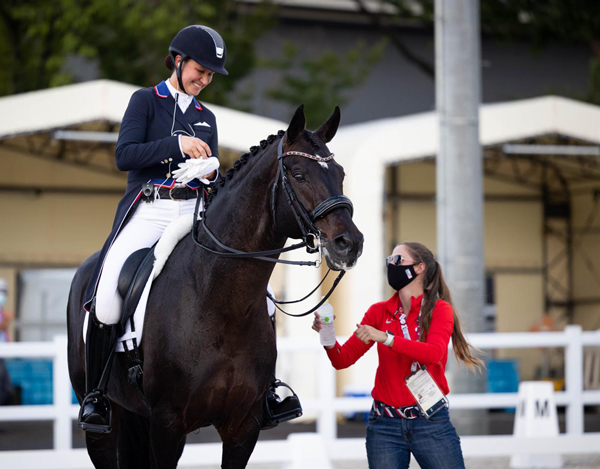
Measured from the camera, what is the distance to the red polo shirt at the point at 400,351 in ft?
13.5

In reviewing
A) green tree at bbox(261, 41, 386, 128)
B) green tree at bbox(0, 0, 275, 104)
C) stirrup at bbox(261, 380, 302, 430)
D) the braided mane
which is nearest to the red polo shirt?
stirrup at bbox(261, 380, 302, 430)

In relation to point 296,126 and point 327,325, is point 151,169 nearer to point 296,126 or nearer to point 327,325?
point 296,126

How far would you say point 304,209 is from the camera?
373 cm

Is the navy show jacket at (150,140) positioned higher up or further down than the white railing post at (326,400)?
higher up

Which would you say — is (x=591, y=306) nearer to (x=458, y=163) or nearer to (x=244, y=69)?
(x=244, y=69)

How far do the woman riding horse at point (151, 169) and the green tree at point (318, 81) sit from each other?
57.7ft

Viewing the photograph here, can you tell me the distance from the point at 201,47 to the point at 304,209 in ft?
3.72

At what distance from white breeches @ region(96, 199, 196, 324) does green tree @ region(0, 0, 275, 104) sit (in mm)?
15561

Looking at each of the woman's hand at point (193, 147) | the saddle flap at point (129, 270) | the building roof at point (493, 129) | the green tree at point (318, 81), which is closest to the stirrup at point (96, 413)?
the saddle flap at point (129, 270)

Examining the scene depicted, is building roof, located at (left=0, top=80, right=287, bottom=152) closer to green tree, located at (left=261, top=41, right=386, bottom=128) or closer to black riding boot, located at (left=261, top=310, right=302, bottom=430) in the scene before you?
black riding boot, located at (left=261, top=310, right=302, bottom=430)

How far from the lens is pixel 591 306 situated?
1942cm

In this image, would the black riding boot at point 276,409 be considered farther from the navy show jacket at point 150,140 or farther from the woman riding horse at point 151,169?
the navy show jacket at point 150,140

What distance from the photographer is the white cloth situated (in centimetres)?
427

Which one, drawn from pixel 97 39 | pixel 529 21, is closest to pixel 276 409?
pixel 97 39
